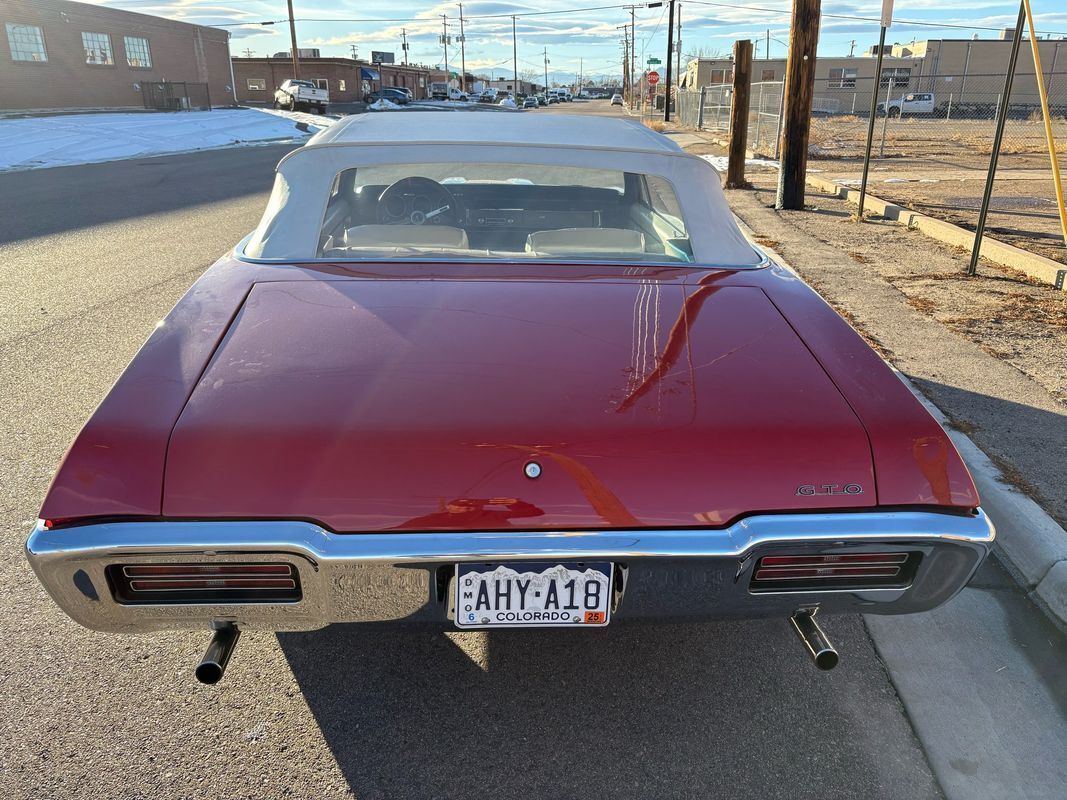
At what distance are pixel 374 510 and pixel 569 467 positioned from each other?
43 centimetres

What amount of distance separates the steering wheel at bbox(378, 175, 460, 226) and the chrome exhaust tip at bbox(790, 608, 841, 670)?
2371 millimetres

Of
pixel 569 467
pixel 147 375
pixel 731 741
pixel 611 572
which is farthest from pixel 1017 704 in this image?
pixel 147 375

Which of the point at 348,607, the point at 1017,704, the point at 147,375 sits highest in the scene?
the point at 147,375

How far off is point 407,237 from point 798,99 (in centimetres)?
947

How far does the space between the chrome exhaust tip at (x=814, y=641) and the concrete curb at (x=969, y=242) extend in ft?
18.9

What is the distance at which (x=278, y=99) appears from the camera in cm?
4588

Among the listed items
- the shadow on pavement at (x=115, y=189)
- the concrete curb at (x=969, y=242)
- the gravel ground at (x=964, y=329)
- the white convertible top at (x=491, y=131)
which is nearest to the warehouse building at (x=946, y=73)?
the shadow on pavement at (x=115, y=189)

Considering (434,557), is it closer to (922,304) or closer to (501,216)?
(501,216)

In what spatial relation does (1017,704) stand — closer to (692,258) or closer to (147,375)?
(692,258)

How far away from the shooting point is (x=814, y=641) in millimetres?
2023

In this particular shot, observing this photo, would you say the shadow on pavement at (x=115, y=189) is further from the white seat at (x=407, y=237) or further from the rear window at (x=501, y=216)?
the white seat at (x=407, y=237)

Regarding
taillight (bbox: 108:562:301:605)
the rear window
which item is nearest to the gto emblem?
taillight (bbox: 108:562:301:605)

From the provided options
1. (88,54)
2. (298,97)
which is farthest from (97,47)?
(298,97)

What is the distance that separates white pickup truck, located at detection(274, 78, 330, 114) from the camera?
1781 inches
